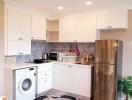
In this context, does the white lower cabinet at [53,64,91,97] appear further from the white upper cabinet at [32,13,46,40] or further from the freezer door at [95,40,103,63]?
the white upper cabinet at [32,13,46,40]

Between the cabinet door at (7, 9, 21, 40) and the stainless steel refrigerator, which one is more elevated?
the cabinet door at (7, 9, 21, 40)

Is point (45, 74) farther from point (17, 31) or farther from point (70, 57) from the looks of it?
point (17, 31)

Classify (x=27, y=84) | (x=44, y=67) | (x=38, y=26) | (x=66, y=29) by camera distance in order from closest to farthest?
(x=27, y=84)
(x=44, y=67)
(x=38, y=26)
(x=66, y=29)

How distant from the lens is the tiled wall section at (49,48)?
181 inches

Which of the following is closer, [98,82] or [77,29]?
[98,82]

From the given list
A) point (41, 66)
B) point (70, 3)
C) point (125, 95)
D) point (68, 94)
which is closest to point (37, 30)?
point (41, 66)

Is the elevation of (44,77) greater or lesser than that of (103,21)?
lesser


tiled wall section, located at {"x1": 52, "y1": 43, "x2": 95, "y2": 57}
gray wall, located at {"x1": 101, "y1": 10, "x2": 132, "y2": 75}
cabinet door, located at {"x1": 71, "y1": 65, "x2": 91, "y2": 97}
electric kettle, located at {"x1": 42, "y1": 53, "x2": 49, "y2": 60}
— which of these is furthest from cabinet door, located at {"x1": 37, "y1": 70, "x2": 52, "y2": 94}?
gray wall, located at {"x1": 101, "y1": 10, "x2": 132, "y2": 75}

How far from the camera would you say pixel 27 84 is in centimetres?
378

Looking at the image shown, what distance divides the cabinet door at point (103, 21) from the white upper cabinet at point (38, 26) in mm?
1677

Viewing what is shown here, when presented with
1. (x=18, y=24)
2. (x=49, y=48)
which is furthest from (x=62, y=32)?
(x=18, y=24)

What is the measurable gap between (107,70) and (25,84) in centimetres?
204

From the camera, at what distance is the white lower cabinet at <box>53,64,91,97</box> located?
3971 mm

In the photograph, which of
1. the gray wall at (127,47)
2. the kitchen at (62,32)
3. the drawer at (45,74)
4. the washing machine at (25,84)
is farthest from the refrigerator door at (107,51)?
the washing machine at (25,84)
